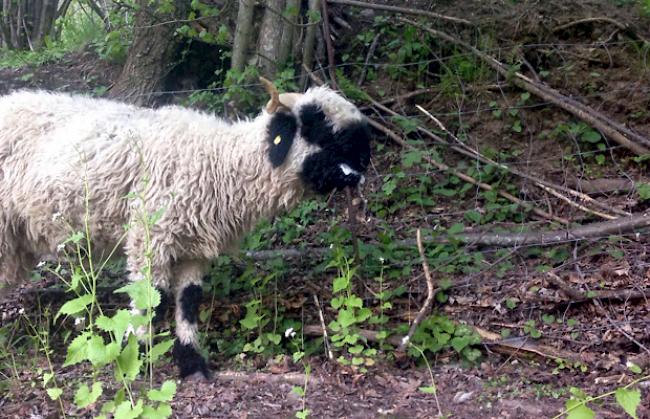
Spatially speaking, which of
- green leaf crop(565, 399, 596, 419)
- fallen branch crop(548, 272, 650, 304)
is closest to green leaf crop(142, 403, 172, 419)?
green leaf crop(565, 399, 596, 419)

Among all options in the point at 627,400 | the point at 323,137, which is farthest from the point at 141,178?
the point at 627,400

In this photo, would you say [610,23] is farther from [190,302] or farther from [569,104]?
[190,302]

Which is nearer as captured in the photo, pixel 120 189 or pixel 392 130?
pixel 120 189

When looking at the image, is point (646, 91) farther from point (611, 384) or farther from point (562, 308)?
point (611, 384)


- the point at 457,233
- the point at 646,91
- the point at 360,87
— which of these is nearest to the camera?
the point at 457,233

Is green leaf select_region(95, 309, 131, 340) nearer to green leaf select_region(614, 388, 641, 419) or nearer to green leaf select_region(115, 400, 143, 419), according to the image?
green leaf select_region(115, 400, 143, 419)

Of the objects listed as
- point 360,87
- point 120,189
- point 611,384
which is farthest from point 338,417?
point 360,87

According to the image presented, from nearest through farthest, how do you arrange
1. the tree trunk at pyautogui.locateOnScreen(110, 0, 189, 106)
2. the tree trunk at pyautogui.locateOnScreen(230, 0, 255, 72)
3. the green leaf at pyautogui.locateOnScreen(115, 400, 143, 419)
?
the green leaf at pyautogui.locateOnScreen(115, 400, 143, 419) < the tree trunk at pyautogui.locateOnScreen(230, 0, 255, 72) < the tree trunk at pyautogui.locateOnScreen(110, 0, 189, 106)

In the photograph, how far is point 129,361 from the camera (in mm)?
3074

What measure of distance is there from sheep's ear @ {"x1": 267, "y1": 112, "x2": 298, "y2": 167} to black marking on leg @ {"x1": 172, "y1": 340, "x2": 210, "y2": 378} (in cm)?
127

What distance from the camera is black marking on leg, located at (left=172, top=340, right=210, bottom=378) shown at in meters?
4.82

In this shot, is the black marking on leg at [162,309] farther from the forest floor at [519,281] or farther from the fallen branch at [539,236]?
the fallen branch at [539,236]

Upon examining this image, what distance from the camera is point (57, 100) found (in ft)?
17.8

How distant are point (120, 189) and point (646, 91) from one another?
4.78 meters
